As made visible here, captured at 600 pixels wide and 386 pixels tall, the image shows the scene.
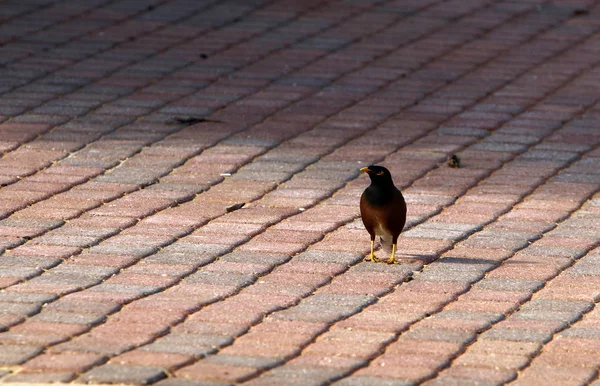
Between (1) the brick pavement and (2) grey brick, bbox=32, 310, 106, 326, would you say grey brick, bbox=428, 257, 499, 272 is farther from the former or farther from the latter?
(2) grey brick, bbox=32, 310, 106, 326

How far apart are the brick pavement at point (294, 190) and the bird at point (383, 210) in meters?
0.14

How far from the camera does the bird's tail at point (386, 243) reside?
5.95 metres

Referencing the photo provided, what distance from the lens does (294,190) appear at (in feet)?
23.0

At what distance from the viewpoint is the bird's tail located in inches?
234

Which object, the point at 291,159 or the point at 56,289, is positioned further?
the point at 291,159

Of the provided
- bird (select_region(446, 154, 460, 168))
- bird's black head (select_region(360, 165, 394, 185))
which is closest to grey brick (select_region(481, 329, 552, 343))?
bird's black head (select_region(360, 165, 394, 185))

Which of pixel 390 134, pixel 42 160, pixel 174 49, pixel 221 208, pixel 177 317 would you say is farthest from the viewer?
pixel 174 49

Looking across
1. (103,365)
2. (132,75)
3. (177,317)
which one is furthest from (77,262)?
(132,75)

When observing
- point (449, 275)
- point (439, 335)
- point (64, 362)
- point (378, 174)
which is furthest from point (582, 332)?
point (64, 362)

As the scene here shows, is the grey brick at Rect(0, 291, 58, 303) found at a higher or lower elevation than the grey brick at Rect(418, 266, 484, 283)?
higher

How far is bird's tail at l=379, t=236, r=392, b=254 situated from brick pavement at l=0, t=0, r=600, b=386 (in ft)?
0.26

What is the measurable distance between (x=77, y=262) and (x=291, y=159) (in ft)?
6.80

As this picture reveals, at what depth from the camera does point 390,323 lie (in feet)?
16.8

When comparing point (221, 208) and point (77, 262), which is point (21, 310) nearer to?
point (77, 262)
